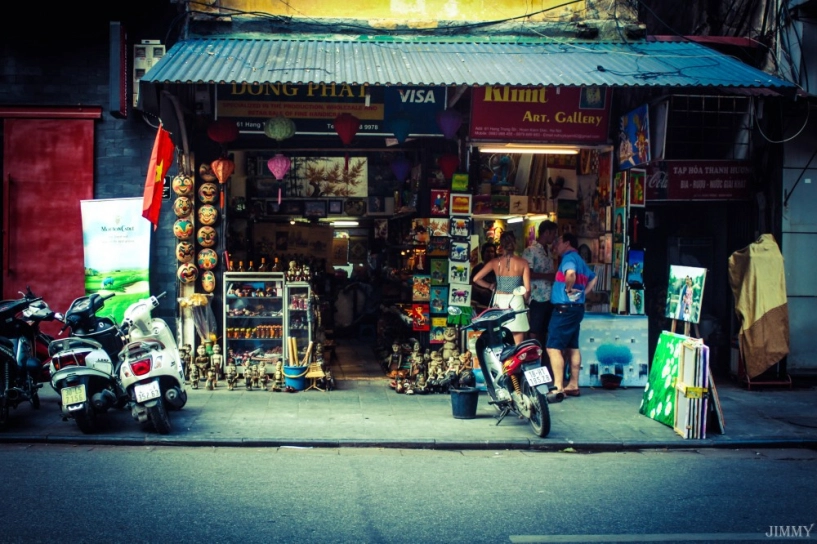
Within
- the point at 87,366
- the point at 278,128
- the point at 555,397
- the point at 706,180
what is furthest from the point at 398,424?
the point at 706,180

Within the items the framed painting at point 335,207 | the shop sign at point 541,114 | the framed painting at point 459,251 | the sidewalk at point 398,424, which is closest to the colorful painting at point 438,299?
the framed painting at point 459,251

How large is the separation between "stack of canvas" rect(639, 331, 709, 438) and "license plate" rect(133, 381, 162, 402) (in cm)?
533

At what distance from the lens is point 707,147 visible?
464 inches

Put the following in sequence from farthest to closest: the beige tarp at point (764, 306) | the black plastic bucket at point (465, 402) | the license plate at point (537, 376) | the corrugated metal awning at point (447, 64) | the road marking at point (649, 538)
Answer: the beige tarp at point (764, 306) < the corrugated metal awning at point (447, 64) < the black plastic bucket at point (465, 402) < the license plate at point (537, 376) < the road marking at point (649, 538)

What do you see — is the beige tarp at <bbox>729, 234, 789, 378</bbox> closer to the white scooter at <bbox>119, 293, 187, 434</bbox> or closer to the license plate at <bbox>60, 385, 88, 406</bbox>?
the white scooter at <bbox>119, 293, 187, 434</bbox>

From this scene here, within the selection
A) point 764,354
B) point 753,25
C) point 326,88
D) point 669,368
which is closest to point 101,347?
point 326,88

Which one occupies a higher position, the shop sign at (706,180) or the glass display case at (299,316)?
the shop sign at (706,180)

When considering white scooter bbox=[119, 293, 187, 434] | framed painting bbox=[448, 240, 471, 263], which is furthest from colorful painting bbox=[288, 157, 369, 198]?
white scooter bbox=[119, 293, 187, 434]

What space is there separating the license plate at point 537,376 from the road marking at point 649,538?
9.01 feet

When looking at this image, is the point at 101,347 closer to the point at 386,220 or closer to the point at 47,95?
the point at 47,95

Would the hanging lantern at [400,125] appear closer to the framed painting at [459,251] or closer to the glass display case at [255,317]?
the framed painting at [459,251]

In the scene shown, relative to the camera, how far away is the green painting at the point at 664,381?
8352 millimetres

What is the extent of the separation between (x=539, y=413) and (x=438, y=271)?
11.0 feet

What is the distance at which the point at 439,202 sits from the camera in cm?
1064
